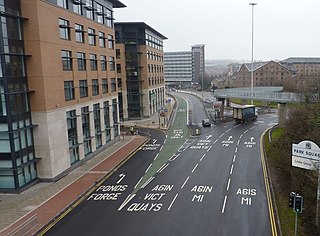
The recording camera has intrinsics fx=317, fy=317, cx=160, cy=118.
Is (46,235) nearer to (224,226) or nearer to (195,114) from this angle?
(224,226)

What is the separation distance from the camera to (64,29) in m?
28.3

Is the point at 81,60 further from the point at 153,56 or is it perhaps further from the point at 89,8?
the point at 153,56

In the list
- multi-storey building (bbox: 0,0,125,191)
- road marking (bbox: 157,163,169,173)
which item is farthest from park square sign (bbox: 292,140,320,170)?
multi-storey building (bbox: 0,0,125,191)

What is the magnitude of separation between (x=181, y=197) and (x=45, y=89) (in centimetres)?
1315

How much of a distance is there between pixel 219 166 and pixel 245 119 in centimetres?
2694

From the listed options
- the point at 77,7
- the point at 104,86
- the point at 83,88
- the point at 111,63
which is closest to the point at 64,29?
the point at 77,7

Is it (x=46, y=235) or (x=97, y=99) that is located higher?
(x=97, y=99)

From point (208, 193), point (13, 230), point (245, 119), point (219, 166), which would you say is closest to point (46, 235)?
point (13, 230)

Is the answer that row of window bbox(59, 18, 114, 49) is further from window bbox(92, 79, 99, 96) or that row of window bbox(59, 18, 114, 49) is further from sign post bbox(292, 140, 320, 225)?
sign post bbox(292, 140, 320, 225)

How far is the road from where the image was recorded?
1745 cm

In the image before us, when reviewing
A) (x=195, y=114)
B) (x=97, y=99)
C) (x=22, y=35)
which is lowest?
(x=195, y=114)

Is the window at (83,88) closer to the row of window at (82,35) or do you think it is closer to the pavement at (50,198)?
the row of window at (82,35)

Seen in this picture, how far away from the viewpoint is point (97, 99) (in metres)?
35.1

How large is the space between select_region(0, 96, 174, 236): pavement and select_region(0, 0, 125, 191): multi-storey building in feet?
3.43
